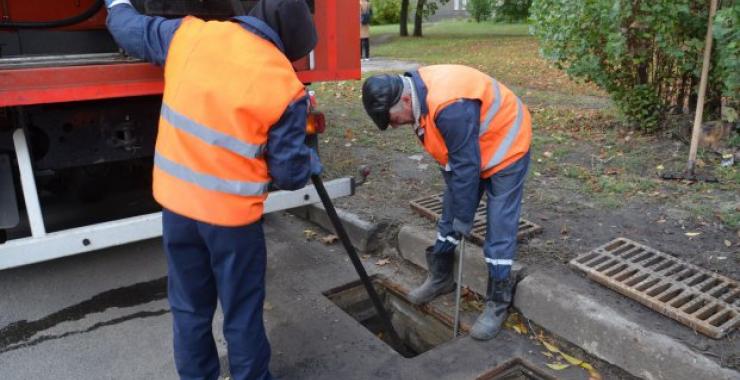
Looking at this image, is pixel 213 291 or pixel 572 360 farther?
pixel 572 360

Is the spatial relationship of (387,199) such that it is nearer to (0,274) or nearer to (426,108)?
(426,108)

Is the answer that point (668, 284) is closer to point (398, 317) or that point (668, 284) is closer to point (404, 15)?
point (398, 317)

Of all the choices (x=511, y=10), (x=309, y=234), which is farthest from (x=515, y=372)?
(x=511, y=10)

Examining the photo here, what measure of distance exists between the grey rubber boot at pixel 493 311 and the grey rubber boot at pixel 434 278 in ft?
1.22

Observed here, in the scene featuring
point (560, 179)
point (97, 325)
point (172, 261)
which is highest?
point (172, 261)

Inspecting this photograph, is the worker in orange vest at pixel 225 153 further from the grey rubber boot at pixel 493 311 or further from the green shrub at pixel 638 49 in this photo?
the green shrub at pixel 638 49

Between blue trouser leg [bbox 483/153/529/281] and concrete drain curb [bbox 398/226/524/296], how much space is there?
0.83 ft

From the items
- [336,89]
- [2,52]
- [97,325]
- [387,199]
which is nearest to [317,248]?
[387,199]

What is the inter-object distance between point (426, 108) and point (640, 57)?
3.43 meters

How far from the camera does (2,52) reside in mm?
3959

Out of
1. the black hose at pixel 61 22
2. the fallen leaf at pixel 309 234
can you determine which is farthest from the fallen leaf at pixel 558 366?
the black hose at pixel 61 22

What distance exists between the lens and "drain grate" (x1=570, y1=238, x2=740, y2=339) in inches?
110

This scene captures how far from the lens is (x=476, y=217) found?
161 inches

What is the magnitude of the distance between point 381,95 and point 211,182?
86cm
